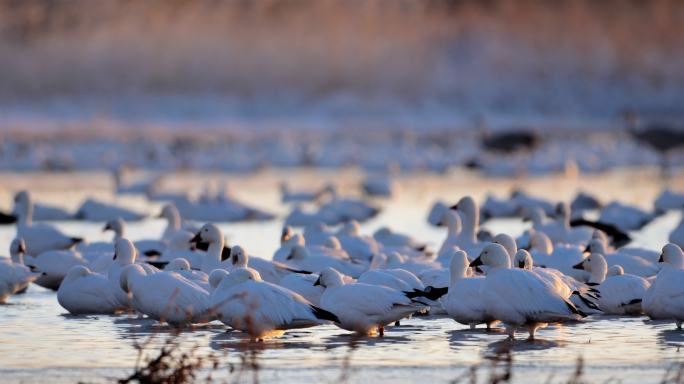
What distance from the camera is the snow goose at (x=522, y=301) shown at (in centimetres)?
891

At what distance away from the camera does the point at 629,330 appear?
31.7ft

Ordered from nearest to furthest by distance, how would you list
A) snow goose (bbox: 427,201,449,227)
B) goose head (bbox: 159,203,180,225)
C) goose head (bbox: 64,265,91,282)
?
goose head (bbox: 64,265,91,282), goose head (bbox: 159,203,180,225), snow goose (bbox: 427,201,449,227)

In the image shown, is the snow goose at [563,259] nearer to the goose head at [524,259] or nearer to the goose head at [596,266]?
the goose head at [596,266]

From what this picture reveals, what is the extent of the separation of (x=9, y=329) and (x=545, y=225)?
728 centimetres

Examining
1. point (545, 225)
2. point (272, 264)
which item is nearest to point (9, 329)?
point (272, 264)

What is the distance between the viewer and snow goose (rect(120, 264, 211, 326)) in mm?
9570

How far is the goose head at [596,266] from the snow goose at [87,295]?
388 centimetres

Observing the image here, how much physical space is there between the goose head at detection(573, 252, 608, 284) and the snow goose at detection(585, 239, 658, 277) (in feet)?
2.05

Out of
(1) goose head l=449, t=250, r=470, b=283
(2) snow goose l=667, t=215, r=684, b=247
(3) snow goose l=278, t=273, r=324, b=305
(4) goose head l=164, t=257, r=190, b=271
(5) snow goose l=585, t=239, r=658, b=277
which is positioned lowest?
(3) snow goose l=278, t=273, r=324, b=305

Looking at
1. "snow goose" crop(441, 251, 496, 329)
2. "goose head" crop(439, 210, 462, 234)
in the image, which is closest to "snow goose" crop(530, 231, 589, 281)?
"goose head" crop(439, 210, 462, 234)

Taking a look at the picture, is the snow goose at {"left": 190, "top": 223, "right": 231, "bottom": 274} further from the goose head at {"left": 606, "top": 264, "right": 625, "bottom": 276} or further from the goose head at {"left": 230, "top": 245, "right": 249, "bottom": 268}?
the goose head at {"left": 606, "top": 264, "right": 625, "bottom": 276}

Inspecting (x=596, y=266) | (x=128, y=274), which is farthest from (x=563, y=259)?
(x=128, y=274)

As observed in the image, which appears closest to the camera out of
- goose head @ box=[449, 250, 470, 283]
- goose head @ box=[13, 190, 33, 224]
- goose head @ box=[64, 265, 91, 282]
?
goose head @ box=[449, 250, 470, 283]

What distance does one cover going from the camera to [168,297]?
9.57 metres
